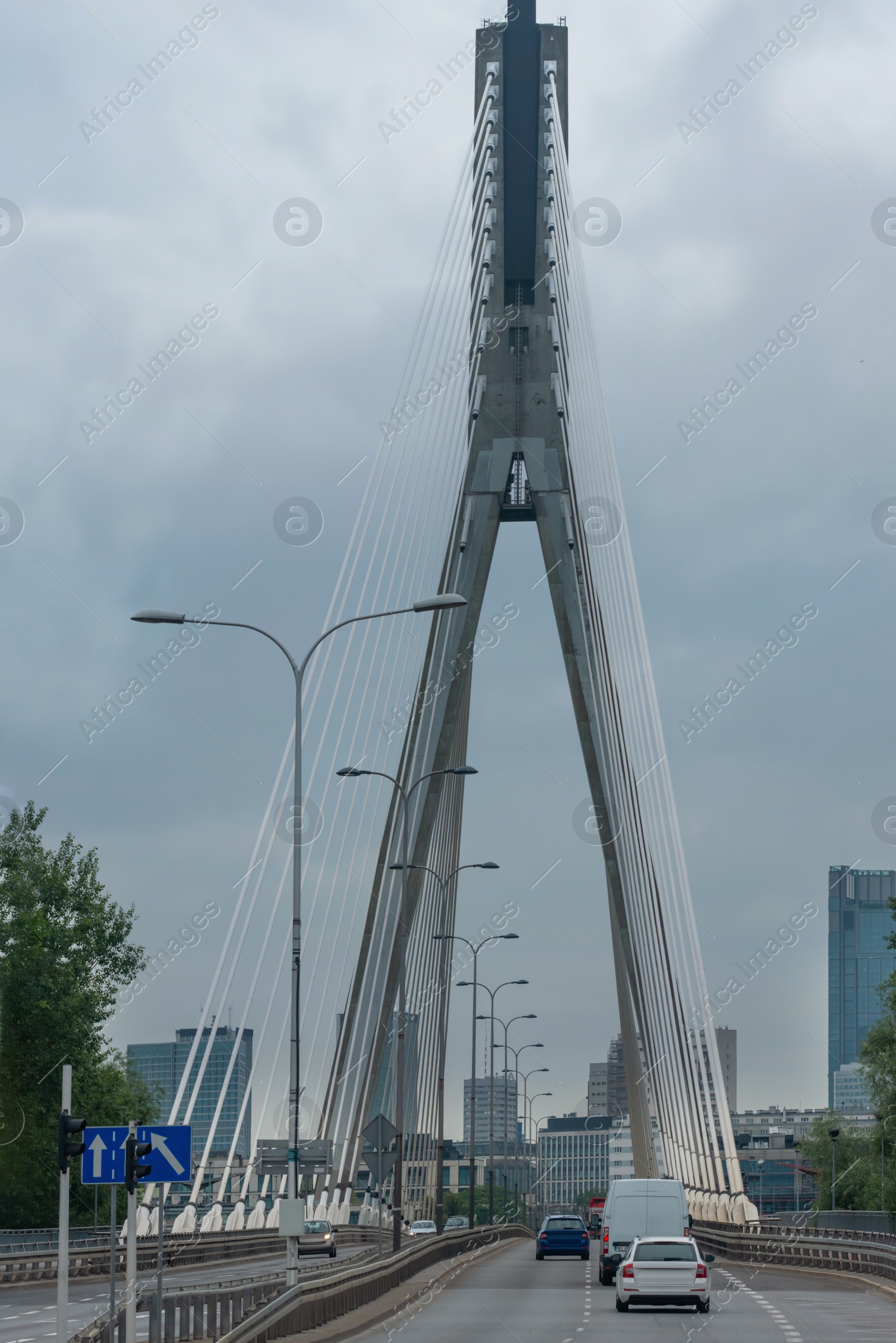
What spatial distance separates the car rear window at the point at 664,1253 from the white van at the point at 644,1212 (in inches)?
161

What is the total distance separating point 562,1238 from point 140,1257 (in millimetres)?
16437

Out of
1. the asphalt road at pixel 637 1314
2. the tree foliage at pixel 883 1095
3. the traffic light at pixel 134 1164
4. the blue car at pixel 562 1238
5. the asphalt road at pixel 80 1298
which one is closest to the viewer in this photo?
the traffic light at pixel 134 1164

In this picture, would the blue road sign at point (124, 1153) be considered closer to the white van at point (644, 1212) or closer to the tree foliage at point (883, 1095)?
the white van at point (644, 1212)

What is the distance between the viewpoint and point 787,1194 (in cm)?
16850

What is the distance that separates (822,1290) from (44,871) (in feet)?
108

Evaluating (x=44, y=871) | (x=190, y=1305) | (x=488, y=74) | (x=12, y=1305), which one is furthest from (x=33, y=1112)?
(x=190, y=1305)

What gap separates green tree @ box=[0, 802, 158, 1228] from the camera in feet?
166

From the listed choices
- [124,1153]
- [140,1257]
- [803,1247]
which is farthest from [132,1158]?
[803,1247]

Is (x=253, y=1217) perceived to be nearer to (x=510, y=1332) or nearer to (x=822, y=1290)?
(x=822, y=1290)

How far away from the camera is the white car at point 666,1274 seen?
24.0 metres

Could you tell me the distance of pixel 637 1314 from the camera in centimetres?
2438

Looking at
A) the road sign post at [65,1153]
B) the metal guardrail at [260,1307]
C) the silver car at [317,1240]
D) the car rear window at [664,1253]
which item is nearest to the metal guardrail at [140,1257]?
the silver car at [317,1240]

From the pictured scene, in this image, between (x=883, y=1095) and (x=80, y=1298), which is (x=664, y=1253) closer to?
(x=80, y=1298)

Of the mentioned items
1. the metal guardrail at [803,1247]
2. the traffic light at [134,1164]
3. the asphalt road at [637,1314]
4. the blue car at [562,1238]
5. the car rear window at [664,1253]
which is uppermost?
the traffic light at [134,1164]
